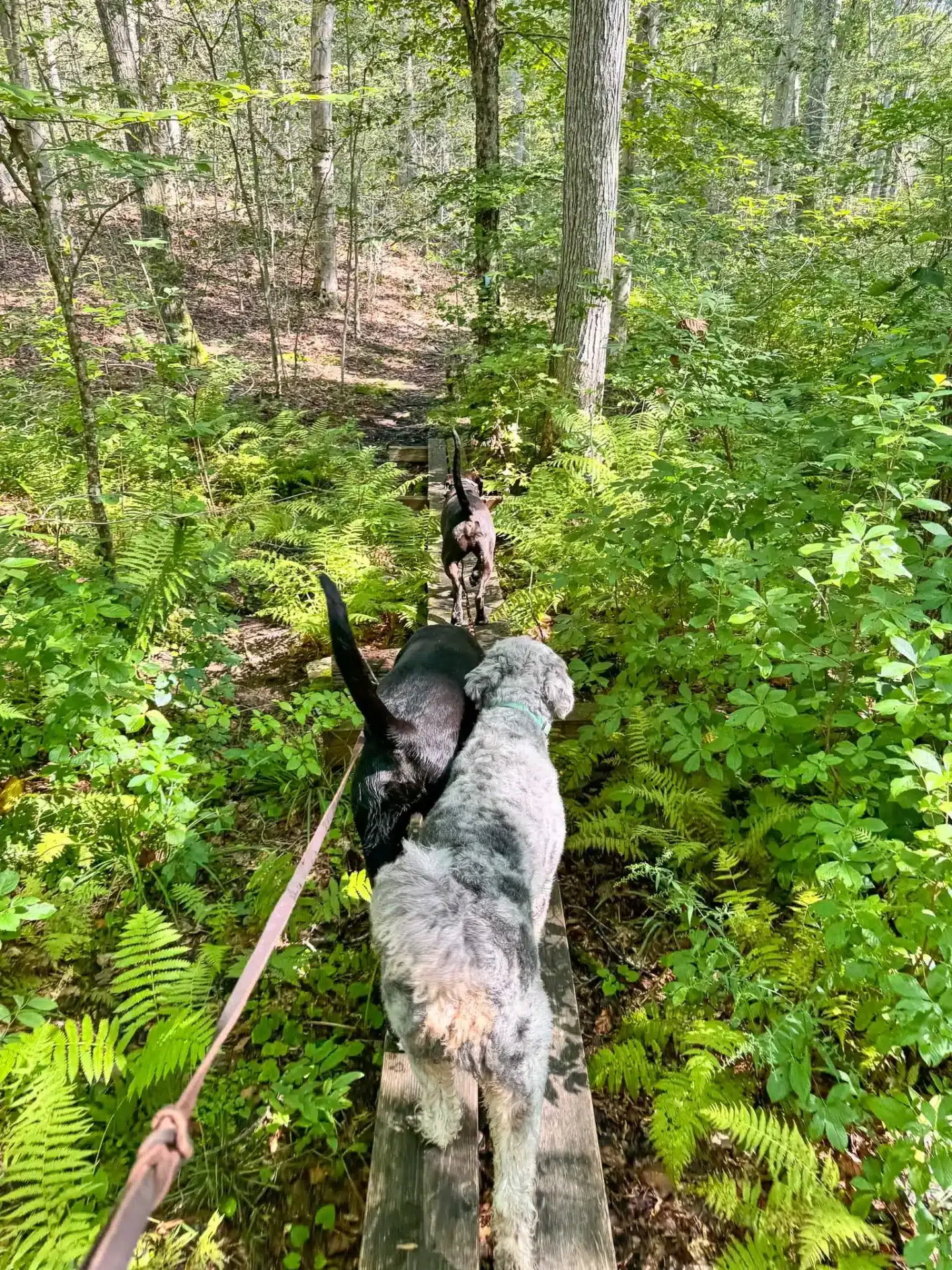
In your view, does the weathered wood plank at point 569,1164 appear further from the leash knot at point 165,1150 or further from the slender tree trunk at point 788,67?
the slender tree trunk at point 788,67

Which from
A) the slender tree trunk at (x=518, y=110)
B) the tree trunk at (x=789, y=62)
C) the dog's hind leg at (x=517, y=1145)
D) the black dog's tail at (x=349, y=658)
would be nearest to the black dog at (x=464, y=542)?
the black dog's tail at (x=349, y=658)

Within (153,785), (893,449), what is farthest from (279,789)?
(893,449)

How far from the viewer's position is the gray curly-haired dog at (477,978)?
1822 millimetres

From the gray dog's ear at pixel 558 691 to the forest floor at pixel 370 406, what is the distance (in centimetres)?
105

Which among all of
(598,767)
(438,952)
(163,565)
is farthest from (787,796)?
(163,565)

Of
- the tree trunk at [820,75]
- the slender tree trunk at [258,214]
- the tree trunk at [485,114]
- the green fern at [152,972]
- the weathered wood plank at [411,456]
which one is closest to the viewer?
the green fern at [152,972]

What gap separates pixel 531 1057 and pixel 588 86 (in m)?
7.77

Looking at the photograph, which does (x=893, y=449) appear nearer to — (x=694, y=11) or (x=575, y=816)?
(x=575, y=816)

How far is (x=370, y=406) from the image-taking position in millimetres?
12055

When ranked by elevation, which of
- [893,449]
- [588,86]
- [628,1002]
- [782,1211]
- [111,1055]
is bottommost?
[628,1002]

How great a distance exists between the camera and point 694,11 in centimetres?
1680

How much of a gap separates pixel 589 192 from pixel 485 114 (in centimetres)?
463

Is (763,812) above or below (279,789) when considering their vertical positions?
above

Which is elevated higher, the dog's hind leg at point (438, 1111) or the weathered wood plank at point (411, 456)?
the weathered wood plank at point (411, 456)
